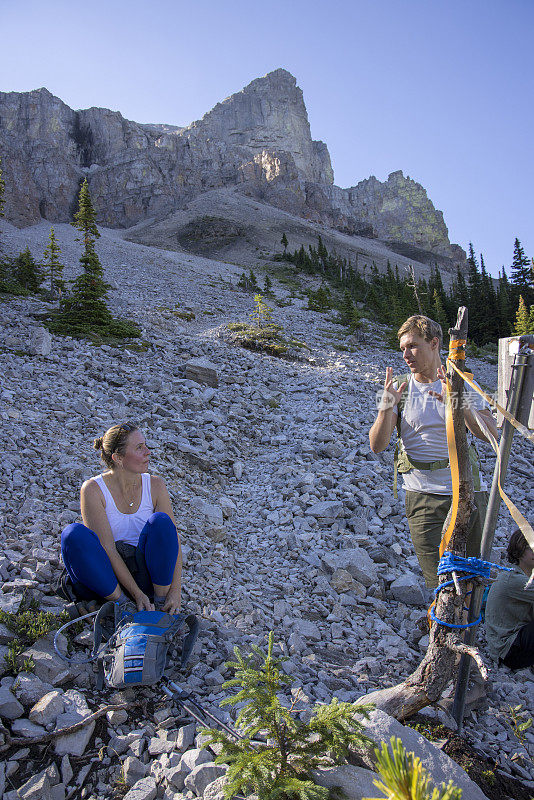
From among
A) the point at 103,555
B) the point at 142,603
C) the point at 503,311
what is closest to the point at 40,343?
the point at 103,555

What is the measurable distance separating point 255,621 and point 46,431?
5034 mm

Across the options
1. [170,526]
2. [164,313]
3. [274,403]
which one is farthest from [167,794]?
[164,313]

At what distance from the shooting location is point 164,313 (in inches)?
770

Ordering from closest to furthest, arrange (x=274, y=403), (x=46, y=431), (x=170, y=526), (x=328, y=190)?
(x=170, y=526), (x=46, y=431), (x=274, y=403), (x=328, y=190)

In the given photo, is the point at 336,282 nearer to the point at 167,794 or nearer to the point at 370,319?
the point at 370,319

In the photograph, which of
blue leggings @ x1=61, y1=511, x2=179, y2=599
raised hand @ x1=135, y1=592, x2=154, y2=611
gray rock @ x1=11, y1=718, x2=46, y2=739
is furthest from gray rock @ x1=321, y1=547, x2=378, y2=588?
gray rock @ x1=11, y1=718, x2=46, y2=739

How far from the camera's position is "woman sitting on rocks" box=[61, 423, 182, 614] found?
3627 mm

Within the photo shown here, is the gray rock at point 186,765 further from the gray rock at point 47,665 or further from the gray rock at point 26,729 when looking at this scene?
the gray rock at point 47,665

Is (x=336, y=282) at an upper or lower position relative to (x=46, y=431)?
upper

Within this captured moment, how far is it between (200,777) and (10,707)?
1.33m

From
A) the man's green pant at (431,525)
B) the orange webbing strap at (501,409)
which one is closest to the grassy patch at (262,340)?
the man's green pant at (431,525)

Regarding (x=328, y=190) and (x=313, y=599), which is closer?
(x=313, y=599)

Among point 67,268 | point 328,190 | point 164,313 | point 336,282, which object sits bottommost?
point 164,313

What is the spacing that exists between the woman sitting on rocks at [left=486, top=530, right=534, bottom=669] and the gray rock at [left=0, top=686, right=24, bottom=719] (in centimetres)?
369
